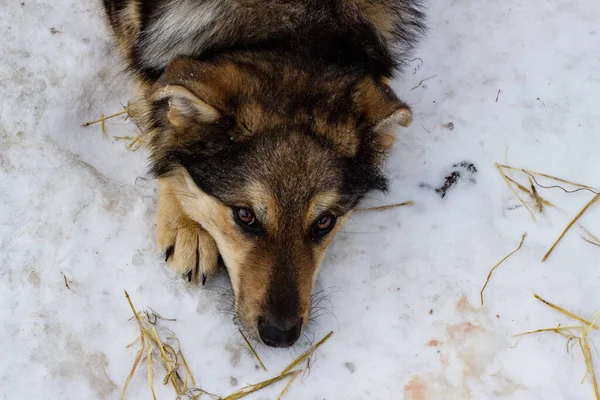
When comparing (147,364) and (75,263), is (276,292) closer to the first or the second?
(147,364)

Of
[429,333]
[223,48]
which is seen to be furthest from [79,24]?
[429,333]

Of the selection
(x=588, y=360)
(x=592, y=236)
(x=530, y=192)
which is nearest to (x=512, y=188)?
(x=530, y=192)

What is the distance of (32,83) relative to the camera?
4527 mm

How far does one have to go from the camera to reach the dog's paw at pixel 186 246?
13.1ft

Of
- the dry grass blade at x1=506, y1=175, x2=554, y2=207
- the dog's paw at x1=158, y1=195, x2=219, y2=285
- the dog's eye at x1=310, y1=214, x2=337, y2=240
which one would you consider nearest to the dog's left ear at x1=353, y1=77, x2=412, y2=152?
the dog's eye at x1=310, y1=214, x2=337, y2=240

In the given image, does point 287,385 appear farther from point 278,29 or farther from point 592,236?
point 592,236

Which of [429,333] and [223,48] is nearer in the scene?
[223,48]

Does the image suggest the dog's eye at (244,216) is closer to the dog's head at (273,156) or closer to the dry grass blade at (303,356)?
the dog's head at (273,156)

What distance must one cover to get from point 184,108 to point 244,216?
0.70 m

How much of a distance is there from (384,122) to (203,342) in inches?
73.7

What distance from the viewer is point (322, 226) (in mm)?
3596

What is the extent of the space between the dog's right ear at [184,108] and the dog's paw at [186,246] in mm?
902

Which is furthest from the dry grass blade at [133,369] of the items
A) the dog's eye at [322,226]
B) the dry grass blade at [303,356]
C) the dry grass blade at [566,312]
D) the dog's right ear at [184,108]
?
the dry grass blade at [566,312]

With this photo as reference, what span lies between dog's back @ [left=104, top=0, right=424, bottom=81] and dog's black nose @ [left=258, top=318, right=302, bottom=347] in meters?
1.55
